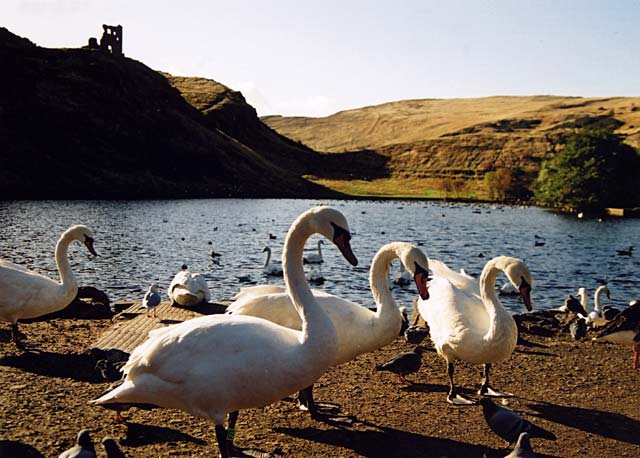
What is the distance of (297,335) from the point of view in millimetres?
5805

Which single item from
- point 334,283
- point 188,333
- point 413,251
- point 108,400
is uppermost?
point 413,251

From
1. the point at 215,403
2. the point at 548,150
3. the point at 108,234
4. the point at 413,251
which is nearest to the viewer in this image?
the point at 215,403

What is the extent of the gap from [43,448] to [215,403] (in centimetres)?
212

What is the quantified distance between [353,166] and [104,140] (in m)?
65.3

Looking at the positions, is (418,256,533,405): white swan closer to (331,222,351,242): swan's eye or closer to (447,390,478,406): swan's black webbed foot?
(447,390,478,406): swan's black webbed foot

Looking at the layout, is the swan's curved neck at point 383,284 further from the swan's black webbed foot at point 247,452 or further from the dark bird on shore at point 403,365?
the swan's black webbed foot at point 247,452

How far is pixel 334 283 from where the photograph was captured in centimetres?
2453

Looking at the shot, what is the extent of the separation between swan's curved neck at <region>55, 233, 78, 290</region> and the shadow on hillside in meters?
130

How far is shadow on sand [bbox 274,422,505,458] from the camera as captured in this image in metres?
6.74

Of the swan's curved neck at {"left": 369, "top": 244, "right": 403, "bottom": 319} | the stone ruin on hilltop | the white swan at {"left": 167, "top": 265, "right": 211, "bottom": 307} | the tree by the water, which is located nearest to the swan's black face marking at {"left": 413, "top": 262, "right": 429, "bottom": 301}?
the swan's curved neck at {"left": 369, "top": 244, "right": 403, "bottom": 319}

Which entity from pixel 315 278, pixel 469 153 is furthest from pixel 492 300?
pixel 469 153

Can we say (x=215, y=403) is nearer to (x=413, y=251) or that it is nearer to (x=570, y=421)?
(x=413, y=251)

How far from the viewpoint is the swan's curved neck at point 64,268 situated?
1038 cm

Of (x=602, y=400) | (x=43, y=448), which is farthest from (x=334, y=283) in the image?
(x=43, y=448)
